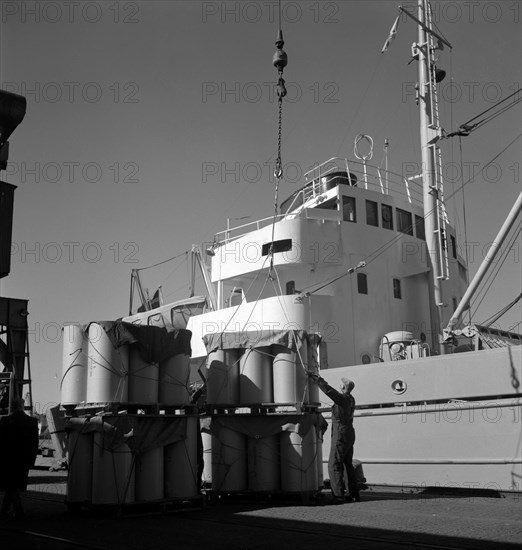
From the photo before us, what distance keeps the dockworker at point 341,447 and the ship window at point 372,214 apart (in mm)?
7418

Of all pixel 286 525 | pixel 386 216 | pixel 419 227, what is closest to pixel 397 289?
pixel 386 216

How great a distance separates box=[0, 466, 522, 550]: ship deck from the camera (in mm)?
5496

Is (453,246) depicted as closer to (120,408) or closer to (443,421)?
(443,421)

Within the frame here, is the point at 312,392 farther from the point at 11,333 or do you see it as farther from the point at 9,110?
the point at 11,333

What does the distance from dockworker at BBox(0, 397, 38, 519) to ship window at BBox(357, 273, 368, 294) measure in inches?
327

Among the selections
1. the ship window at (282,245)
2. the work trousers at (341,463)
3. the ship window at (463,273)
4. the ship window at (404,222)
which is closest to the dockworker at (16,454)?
the work trousers at (341,463)

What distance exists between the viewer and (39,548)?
5324mm

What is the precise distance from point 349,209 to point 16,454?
32.4 ft

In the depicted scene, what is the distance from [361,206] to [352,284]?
7.02 feet

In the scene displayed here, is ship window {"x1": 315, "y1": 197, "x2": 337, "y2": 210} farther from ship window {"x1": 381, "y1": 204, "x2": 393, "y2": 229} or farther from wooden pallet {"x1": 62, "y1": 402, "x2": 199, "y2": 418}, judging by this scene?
wooden pallet {"x1": 62, "y1": 402, "x2": 199, "y2": 418}

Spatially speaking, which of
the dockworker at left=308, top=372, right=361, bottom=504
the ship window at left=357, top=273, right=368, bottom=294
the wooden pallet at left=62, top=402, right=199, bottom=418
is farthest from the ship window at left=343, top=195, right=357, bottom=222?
the wooden pallet at left=62, top=402, right=199, bottom=418

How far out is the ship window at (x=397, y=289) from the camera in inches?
592

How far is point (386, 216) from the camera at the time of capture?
1580cm

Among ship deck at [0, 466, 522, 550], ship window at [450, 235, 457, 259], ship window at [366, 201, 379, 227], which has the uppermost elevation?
ship window at [366, 201, 379, 227]
